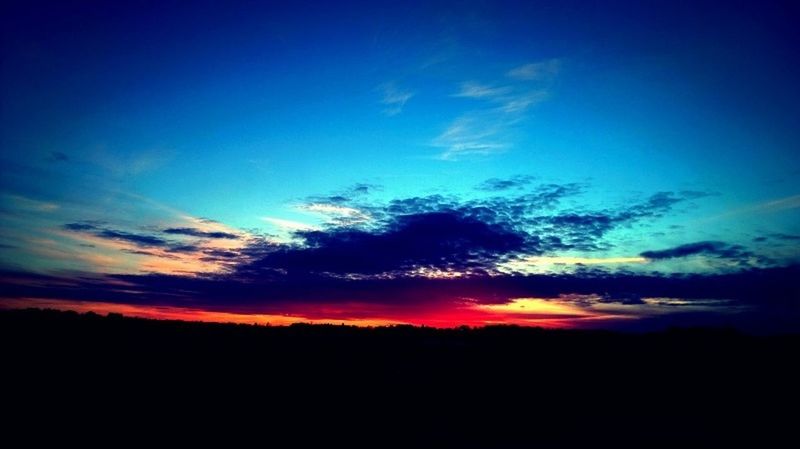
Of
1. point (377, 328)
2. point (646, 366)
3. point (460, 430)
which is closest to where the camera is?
point (460, 430)

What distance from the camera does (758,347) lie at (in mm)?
27375

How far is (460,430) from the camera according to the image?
45.7 ft

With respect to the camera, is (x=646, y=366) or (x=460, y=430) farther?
(x=646, y=366)

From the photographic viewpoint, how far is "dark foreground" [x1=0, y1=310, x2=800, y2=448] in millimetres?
13109

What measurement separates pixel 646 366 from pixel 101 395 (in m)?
24.6

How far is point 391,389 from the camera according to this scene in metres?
18.3

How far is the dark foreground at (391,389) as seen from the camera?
13109 mm

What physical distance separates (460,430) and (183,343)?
18082 millimetres

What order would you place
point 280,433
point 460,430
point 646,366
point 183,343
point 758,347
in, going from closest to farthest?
point 280,433 < point 460,430 < point 646,366 < point 183,343 < point 758,347

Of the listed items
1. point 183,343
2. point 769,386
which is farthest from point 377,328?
point 769,386

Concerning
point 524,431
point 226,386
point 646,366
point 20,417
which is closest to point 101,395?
point 20,417

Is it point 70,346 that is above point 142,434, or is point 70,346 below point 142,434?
above

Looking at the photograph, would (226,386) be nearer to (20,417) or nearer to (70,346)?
(20,417)

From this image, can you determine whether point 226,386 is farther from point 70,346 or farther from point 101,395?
point 70,346
